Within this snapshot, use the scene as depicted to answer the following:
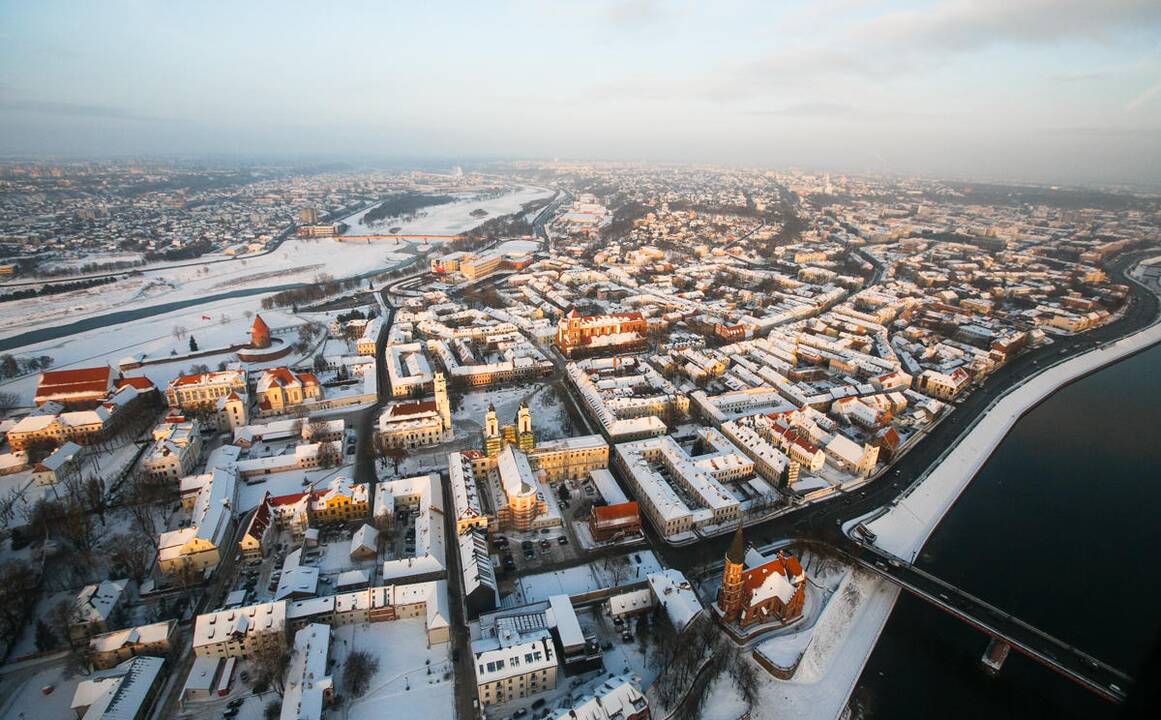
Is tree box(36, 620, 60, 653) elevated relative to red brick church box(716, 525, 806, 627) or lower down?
lower down

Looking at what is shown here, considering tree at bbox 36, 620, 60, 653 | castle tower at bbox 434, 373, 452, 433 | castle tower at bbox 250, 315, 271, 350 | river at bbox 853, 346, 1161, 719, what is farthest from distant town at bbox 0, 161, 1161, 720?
river at bbox 853, 346, 1161, 719

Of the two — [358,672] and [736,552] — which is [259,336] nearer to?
[358,672]

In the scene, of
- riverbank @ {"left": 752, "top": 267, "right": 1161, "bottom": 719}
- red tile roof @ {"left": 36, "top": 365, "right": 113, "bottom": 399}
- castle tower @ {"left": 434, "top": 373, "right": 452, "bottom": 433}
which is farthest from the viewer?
red tile roof @ {"left": 36, "top": 365, "right": 113, "bottom": 399}

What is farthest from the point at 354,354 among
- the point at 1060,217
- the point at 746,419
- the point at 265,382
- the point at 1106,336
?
the point at 1060,217

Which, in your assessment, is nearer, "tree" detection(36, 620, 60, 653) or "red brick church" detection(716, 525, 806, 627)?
"tree" detection(36, 620, 60, 653)

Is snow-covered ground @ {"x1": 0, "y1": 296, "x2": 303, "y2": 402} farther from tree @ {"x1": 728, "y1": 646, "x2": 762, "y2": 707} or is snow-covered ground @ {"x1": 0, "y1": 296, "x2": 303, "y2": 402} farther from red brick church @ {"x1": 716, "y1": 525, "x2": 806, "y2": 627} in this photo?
tree @ {"x1": 728, "y1": 646, "x2": 762, "y2": 707}

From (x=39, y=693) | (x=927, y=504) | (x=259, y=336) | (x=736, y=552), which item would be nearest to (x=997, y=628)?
(x=927, y=504)

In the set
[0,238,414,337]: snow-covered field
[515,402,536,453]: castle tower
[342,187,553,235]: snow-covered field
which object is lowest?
[0,238,414,337]: snow-covered field

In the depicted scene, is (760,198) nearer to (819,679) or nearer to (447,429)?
(447,429)
